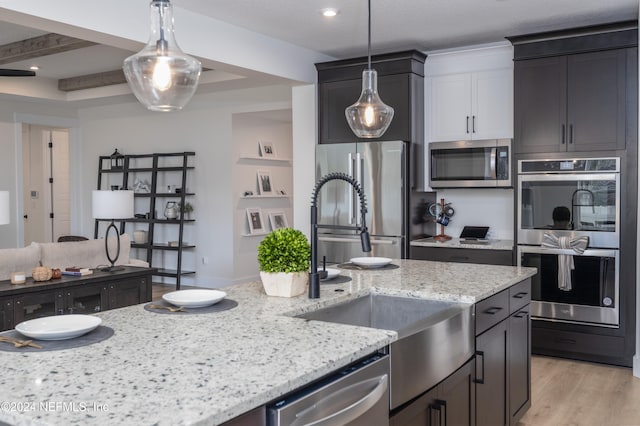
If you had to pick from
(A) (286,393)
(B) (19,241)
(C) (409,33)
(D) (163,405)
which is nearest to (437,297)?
(A) (286,393)

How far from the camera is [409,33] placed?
4.89 metres

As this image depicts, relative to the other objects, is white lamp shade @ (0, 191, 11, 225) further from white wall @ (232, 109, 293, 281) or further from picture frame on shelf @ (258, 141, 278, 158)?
picture frame on shelf @ (258, 141, 278, 158)

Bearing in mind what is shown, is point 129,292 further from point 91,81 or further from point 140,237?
point 91,81

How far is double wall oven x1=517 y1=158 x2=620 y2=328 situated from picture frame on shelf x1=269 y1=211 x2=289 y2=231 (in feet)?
14.4

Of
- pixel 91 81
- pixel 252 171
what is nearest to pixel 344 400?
pixel 252 171

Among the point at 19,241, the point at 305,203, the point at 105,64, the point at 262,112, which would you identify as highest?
the point at 105,64

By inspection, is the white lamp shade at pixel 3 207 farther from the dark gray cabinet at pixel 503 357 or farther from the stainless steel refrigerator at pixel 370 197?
the dark gray cabinet at pixel 503 357

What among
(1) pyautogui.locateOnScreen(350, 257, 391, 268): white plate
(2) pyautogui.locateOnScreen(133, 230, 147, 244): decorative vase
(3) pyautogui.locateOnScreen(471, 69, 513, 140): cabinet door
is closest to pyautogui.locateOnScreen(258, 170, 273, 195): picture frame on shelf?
(2) pyautogui.locateOnScreen(133, 230, 147, 244): decorative vase

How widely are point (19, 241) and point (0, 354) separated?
7818 millimetres

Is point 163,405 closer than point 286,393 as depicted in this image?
Yes

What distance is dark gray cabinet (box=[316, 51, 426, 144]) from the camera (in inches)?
203

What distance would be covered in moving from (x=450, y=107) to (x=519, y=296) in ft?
8.34

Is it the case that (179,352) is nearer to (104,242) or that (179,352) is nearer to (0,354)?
(0,354)

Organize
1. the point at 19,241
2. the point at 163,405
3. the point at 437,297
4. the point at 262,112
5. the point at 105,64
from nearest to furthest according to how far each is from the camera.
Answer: the point at 163,405 < the point at 437,297 < the point at 105,64 < the point at 262,112 < the point at 19,241
